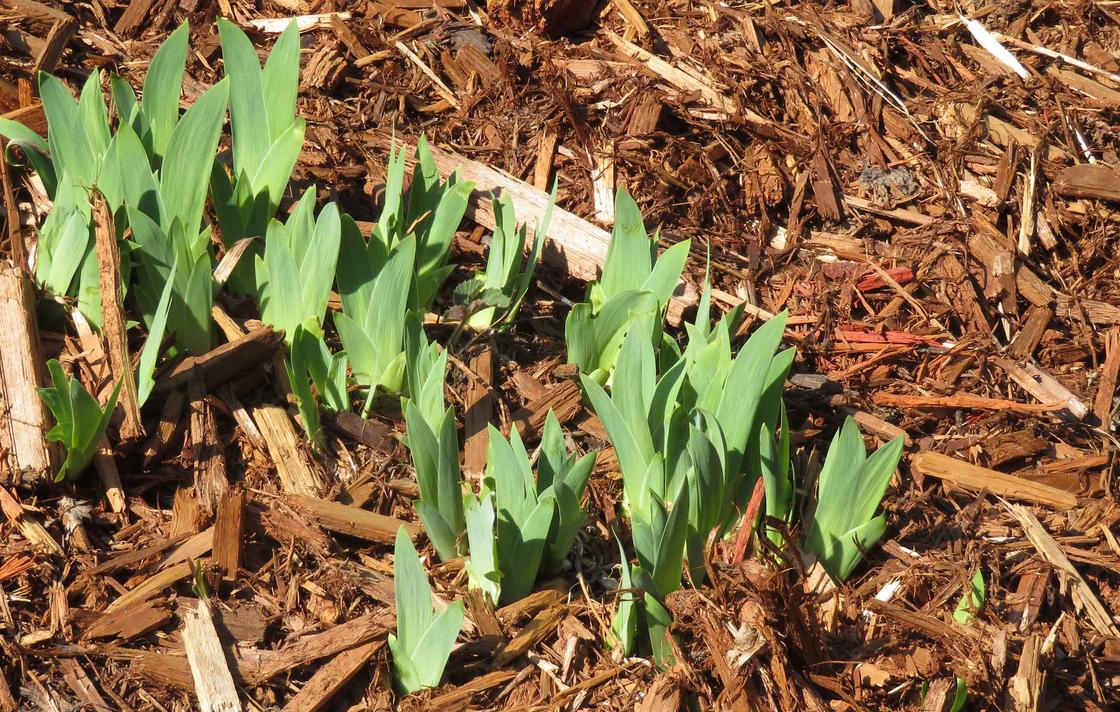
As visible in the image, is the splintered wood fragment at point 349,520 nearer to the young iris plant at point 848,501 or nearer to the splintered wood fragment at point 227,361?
the splintered wood fragment at point 227,361

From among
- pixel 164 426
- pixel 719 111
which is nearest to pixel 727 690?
pixel 164 426

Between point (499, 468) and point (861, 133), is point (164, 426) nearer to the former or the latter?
point (499, 468)

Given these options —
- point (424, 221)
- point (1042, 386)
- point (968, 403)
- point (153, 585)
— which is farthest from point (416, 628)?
point (1042, 386)

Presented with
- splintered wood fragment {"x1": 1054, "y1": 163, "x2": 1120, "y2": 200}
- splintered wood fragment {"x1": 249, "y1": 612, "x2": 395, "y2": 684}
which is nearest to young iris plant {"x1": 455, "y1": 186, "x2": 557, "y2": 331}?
splintered wood fragment {"x1": 249, "y1": 612, "x2": 395, "y2": 684}

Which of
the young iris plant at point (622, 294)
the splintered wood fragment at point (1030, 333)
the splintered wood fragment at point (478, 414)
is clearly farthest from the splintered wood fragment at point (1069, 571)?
the splintered wood fragment at point (478, 414)

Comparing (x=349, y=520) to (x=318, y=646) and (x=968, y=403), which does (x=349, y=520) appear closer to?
(x=318, y=646)

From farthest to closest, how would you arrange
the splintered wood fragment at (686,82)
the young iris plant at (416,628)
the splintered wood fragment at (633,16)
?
the splintered wood fragment at (633,16) < the splintered wood fragment at (686,82) < the young iris plant at (416,628)
